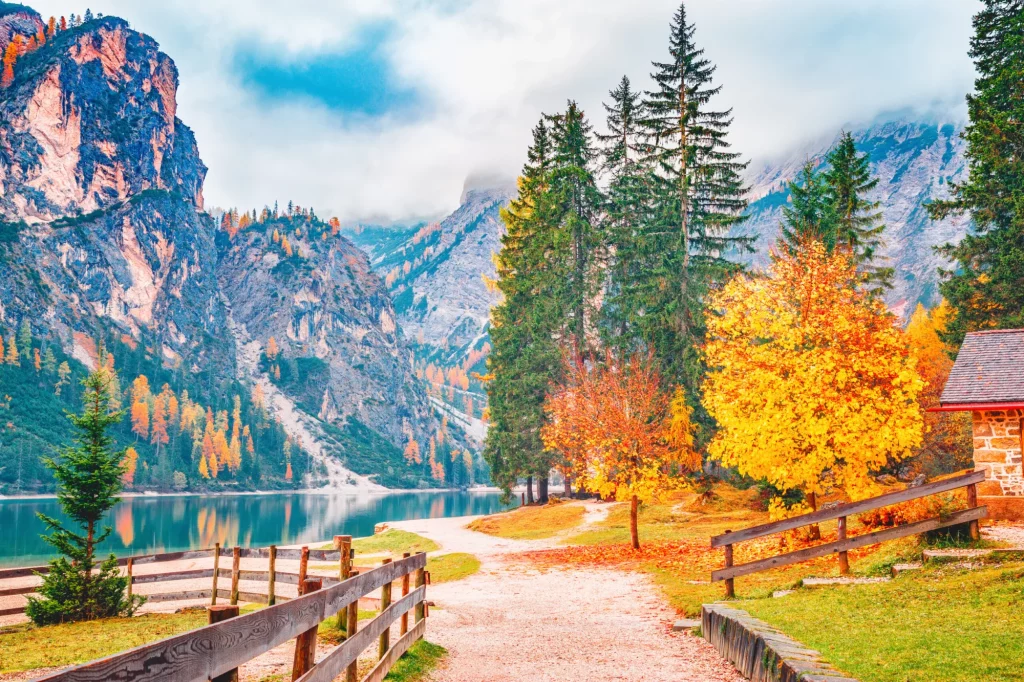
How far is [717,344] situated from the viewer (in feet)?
72.1

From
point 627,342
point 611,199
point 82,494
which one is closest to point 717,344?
point 82,494

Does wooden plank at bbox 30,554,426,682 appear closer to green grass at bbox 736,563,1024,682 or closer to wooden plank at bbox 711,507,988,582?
green grass at bbox 736,563,1024,682

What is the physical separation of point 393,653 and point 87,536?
1509 cm

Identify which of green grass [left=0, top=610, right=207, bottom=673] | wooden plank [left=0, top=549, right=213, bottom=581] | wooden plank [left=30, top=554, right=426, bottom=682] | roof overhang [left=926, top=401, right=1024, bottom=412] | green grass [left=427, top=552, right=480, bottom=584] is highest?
roof overhang [left=926, top=401, right=1024, bottom=412]

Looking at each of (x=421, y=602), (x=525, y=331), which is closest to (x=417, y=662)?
(x=421, y=602)

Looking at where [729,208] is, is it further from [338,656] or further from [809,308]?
[338,656]

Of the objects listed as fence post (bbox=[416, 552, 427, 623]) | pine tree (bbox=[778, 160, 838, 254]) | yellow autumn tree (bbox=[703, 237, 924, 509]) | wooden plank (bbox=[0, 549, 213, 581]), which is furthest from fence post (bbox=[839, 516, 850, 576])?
pine tree (bbox=[778, 160, 838, 254])

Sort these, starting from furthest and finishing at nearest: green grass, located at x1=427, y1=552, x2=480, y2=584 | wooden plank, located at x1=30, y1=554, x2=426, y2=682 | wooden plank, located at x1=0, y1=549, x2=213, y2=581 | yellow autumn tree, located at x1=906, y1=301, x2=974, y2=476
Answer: yellow autumn tree, located at x1=906, y1=301, x2=974, y2=476 → green grass, located at x1=427, y1=552, x2=480, y2=584 → wooden plank, located at x1=0, y1=549, x2=213, y2=581 → wooden plank, located at x1=30, y1=554, x2=426, y2=682

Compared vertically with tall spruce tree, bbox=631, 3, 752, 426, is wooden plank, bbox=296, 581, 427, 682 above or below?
below

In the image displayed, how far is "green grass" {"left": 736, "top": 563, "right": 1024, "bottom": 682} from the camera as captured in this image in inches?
293

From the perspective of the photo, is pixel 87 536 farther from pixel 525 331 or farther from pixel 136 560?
pixel 525 331

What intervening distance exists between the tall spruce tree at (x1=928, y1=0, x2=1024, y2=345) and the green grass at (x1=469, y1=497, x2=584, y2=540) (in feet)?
74.9

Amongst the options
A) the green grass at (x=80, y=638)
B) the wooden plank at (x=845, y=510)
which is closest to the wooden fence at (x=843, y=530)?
the wooden plank at (x=845, y=510)

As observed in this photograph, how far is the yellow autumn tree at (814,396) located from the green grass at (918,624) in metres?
5.91
